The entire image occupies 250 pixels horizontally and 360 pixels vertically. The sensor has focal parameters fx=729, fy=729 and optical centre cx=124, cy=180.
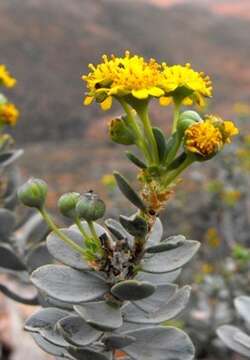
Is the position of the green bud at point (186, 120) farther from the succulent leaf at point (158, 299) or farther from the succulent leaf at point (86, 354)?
the succulent leaf at point (86, 354)

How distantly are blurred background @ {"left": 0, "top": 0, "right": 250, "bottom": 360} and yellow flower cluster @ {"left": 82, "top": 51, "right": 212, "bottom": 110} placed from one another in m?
1.46

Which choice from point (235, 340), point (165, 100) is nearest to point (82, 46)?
point (235, 340)

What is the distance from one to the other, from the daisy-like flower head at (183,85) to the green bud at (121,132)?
0.09 meters

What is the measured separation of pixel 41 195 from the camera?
134 centimetres

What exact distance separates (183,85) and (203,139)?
0.42 feet

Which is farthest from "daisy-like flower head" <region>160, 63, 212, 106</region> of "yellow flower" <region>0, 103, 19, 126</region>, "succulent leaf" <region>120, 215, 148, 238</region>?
"yellow flower" <region>0, 103, 19, 126</region>

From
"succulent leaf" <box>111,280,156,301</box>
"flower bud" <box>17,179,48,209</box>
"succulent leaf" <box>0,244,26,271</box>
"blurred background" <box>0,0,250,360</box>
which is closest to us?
"succulent leaf" <box>111,280,156,301</box>

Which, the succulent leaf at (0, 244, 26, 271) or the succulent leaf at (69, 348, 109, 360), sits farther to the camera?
the succulent leaf at (0, 244, 26, 271)

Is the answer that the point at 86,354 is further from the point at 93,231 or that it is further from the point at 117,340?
the point at 93,231

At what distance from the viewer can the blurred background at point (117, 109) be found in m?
3.96

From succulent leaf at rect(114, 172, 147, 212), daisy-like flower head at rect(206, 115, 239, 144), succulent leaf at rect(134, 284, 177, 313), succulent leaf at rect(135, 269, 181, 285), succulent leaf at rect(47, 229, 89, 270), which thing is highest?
daisy-like flower head at rect(206, 115, 239, 144)

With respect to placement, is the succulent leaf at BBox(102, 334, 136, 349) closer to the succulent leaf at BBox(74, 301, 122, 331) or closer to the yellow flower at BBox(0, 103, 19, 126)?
the succulent leaf at BBox(74, 301, 122, 331)

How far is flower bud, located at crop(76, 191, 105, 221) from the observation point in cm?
126

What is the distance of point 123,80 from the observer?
50.6 inches
